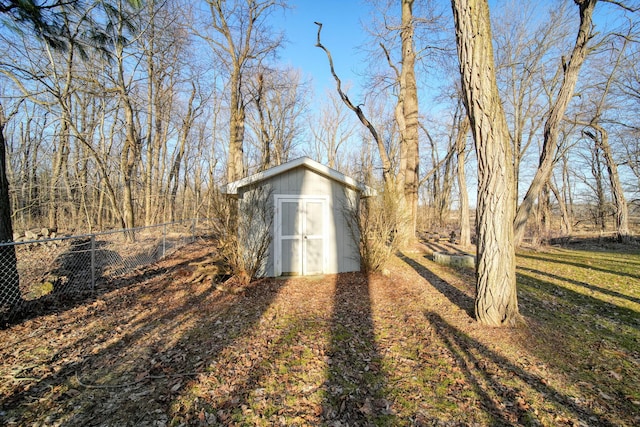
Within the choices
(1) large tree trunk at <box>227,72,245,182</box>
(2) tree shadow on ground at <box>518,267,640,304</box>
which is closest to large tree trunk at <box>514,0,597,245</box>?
(2) tree shadow on ground at <box>518,267,640,304</box>

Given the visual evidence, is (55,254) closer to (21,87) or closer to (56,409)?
(21,87)

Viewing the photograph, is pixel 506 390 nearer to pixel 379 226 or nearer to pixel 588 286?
pixel 379 226

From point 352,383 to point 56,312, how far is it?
4.82 m

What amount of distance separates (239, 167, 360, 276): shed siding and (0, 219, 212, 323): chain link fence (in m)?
1.82

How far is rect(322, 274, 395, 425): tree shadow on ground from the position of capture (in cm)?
244

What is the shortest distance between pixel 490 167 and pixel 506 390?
8.73 feet

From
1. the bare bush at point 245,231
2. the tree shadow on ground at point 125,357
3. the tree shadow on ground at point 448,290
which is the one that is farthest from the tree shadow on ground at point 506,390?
the bare bush at point 245,231

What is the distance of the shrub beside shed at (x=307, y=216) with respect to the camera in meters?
6.88

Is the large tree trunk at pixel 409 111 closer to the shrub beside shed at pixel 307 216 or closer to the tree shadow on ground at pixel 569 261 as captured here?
the tree shadow on ground at pixel 569 261

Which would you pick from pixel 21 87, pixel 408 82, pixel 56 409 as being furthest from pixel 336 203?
pixel 21 87

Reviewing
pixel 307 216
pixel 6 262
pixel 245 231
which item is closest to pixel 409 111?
pixel 307 216

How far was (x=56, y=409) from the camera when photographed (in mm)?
2473

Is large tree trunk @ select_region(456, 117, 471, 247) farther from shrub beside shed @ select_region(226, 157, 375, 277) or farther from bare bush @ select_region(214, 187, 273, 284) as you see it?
bare bush @ select_region(214, 187, 273, 284)

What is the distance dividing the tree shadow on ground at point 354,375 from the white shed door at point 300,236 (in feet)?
8.08
